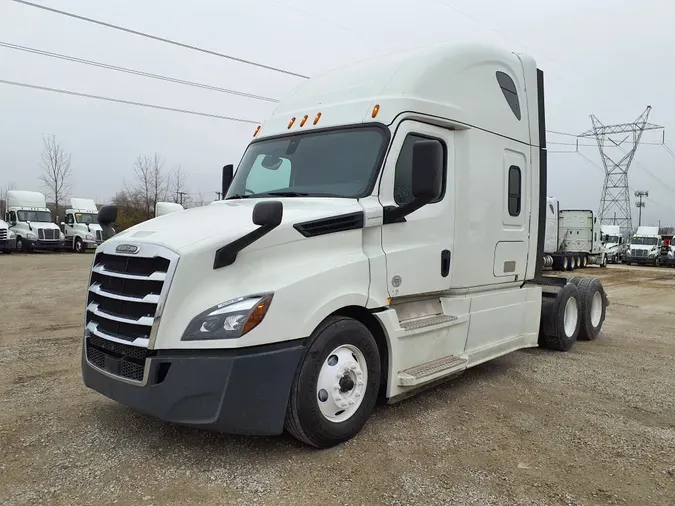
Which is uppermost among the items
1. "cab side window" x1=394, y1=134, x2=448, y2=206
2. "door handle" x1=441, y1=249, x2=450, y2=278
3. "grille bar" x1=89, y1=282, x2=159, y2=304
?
"cab side window" x1=394, y1=134, x2=448, y2=206

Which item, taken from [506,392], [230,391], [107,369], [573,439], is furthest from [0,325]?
[573,439]

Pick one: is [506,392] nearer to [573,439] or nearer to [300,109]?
[573,439]

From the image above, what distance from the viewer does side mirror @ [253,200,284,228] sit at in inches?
130

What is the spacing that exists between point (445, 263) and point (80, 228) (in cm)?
3234

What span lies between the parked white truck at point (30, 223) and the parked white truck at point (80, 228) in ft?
4.89

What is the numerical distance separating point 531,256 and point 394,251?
2798 millimetres

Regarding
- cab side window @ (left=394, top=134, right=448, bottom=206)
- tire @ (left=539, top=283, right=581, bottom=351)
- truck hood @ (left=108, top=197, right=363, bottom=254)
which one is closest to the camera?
truck hood @ (left=108, top=197, right=363, bottom=254)

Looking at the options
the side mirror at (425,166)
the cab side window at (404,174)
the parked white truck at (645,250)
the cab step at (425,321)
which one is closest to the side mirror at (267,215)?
the side mirror at (425,166)

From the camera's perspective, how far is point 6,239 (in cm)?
2778

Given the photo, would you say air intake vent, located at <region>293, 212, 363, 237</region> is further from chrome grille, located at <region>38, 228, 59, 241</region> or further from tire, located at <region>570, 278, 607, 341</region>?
chrome grille, located at <region>38, 228, 59, 241</region>

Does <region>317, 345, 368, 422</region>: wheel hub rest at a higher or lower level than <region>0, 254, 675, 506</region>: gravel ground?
higher

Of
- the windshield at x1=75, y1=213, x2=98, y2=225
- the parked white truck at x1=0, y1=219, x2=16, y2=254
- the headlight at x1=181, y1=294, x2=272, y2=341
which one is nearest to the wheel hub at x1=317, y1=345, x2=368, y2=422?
the headlight at x1=181, y1=294, x2=272, y2=341

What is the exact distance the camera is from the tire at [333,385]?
357cm

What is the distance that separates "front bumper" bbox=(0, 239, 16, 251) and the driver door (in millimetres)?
29804
